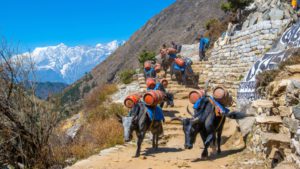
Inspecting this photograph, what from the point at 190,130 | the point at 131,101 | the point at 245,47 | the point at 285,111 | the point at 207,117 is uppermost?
the point at 245,47

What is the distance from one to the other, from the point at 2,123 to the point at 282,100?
6.52 meters

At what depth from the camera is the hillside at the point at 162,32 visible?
225 ft

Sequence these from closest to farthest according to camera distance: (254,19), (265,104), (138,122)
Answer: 1. (265,104)
2. (138,122)
3. (254,19)

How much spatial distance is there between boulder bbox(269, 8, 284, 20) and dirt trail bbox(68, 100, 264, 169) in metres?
7.48

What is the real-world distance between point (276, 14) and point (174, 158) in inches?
419

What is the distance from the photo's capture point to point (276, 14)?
1708cm

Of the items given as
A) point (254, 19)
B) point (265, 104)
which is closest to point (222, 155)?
point (265, 104)

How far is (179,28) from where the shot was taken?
74.0 meters

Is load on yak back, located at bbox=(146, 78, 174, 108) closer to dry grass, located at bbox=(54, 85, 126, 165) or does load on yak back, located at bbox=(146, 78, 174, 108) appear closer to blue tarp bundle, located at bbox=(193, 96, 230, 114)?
dry grass, located at bbox=(54, 85, 126, 165)

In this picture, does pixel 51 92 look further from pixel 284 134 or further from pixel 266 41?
pixel 266 41

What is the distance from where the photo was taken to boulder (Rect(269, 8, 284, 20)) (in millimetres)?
16850

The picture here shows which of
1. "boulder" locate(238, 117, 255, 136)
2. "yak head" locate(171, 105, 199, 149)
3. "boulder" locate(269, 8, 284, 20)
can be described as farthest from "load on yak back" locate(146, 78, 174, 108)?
"boulder" locate(269, 8, 284, 20)

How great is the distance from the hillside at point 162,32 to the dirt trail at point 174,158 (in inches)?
1999

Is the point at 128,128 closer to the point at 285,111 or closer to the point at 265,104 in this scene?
the point at 265,104
